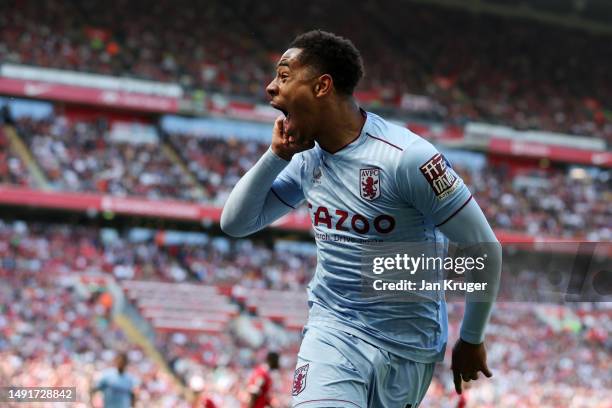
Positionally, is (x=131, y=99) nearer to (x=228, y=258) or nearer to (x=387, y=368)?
(x=228, y=258)

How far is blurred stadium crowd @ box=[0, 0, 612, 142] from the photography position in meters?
30.5

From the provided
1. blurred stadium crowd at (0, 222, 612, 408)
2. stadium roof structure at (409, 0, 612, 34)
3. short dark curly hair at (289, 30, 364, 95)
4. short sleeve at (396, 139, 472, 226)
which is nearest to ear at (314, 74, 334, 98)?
short dark curly hair at (289, 30, 364, 95)

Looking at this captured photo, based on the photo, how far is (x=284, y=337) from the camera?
2381cm

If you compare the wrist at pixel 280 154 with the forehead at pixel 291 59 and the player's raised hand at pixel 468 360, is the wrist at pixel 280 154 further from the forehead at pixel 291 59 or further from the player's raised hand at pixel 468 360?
the player's raised hand at pixel 468 360

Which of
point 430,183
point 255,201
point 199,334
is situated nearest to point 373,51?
point 199,334

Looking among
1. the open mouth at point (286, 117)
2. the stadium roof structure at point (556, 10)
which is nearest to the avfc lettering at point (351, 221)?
the open mouth at point (286, 117)

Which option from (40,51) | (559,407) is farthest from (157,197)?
(559,407)

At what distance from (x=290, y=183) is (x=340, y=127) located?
0.42 m

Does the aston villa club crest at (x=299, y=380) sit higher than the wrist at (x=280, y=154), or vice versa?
the wrist at (x=280, y=154)

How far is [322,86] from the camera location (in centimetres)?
340

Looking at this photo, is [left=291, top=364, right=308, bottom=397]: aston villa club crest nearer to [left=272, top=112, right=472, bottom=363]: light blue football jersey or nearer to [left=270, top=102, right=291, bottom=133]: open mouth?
[left=272, top=112, right=472, bottom=363]: light blue football jersey

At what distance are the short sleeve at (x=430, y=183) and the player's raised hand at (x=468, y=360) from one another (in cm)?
51

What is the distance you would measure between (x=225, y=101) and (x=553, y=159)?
13115mm

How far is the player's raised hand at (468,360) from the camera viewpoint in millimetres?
3436
